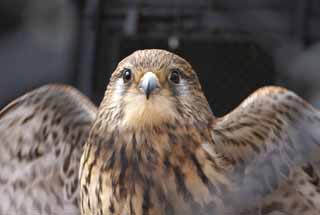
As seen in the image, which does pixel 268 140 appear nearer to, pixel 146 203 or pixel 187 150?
pixel 187 150

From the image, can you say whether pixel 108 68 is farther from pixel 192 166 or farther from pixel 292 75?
pixel 192 166

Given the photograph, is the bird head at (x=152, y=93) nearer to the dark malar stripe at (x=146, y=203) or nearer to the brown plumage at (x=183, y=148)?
the brown plumage at (x=183, y=148)

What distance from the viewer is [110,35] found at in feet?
11.1

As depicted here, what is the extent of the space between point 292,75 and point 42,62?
82cm

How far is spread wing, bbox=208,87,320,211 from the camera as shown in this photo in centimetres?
204

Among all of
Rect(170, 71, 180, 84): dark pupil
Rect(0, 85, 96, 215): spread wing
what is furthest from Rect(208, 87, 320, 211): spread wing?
Rect(0, 85, 96, 215): spread wing

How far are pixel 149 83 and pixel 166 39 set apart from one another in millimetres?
1441

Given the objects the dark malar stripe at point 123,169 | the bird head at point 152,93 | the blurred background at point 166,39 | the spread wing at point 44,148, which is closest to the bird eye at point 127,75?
the bird head at point 152,93

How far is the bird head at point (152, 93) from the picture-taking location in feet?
6.37

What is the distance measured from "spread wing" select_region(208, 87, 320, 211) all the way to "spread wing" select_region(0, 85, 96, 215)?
39 cm

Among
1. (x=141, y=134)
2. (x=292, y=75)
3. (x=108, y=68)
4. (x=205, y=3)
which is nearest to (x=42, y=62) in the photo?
(x=108, y=68)

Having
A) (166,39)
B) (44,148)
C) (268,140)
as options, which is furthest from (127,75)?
(166,39)

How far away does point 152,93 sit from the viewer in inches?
75.7

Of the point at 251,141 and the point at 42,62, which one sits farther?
the point at 42,62
